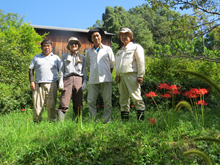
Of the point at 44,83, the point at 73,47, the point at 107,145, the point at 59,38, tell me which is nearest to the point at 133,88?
the point at 107,145

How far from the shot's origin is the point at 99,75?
3982 mm

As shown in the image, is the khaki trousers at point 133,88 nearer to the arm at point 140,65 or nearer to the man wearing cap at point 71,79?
the arm at point 140,65

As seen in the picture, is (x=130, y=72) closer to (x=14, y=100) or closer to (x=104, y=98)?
(x=104, y=98)

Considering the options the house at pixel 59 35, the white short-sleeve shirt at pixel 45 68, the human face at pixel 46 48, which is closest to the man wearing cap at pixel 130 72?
the white short-sleeve shirt at pixel 45 68

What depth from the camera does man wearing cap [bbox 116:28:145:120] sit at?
3.82m

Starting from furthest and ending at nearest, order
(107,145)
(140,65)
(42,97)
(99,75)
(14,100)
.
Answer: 1. (14,100)
2. (42,97)
3. (99,75)
4. (140,65)
5. (107,145)

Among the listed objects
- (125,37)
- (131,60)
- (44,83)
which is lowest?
(44,83)

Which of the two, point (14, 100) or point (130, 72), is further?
point (14, 100)

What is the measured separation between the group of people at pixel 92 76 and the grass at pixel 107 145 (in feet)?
2.36

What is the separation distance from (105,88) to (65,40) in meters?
18.1

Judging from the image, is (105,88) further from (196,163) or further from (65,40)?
(65,40)

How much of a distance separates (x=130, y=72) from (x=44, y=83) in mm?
2005

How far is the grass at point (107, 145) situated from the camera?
2605mm

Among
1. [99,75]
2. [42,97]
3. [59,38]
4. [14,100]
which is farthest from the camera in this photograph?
[59,38]
